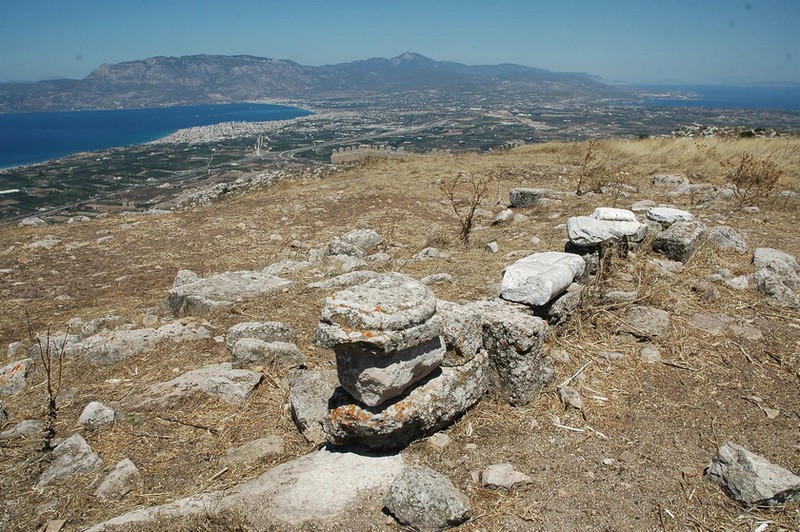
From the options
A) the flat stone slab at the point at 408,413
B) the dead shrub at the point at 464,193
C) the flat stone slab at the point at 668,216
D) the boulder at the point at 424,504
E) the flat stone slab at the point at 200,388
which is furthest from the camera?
the dead shrub at the point at 464,193

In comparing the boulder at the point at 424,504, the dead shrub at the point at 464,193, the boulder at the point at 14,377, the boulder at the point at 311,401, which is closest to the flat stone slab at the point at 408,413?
the boulder at the point at 311,401

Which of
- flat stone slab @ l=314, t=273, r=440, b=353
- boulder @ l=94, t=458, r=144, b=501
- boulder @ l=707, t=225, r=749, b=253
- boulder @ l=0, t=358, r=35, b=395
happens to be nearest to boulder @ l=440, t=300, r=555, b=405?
flat stone slab @ l=314, t=273, r=440, b=353

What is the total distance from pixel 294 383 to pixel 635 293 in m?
4.14

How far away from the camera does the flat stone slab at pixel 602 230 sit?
593cm

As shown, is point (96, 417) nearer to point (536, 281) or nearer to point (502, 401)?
point (502, 401)

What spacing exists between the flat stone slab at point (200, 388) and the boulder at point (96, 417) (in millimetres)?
214

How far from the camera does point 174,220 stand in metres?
12.2

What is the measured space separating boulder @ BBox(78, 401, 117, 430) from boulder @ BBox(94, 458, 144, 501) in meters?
0.64

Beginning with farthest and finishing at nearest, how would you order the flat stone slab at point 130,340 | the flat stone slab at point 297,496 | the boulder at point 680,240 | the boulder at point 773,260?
the boulder at point 680,240
the boulder at point 773,260
the flat stone slab at point 130,340
the flat stone slab at point 297,496

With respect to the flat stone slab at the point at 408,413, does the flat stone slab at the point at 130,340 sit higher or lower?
lower

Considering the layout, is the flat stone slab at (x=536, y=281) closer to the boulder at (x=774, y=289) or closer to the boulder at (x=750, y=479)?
the boulder at (x=750, y=479)

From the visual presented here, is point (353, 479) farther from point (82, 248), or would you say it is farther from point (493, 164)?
point (493, 164)

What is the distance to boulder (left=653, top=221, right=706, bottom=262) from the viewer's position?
20.7 feet

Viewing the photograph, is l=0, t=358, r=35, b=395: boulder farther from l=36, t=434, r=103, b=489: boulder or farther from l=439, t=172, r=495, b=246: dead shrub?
l=439, t=172, r=495, b=246: dead shrub
